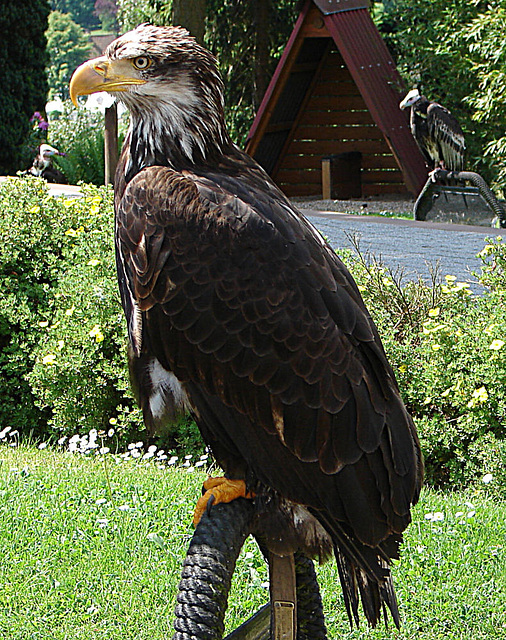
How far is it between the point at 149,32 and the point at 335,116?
41.8ft

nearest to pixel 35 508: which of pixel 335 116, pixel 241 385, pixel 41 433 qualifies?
pixel 41 433

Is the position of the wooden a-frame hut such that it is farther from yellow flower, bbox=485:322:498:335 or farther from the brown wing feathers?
the brown wing feathers

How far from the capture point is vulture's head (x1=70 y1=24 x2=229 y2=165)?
230cm

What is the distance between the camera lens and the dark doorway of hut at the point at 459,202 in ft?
32.0

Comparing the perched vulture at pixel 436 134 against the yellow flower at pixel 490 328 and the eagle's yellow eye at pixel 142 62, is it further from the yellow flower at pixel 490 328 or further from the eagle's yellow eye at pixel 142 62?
the eagle's yellow eye at pixel 142 62

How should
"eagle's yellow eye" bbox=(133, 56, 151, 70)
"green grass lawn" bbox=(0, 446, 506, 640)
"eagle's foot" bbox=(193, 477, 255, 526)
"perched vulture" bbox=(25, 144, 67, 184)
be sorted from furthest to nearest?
"perched vulture" bbox=(25, 144, 67, 184) < "green grass lawn" bbox=(0, 446, 506, 640) < "eagle's yellow eye" bbox=(133, 56, 151, 70) < "eagle's foot" bbox=(193, 477, 255, 526)

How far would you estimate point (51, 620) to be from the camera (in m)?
3.39

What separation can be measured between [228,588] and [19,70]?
56.5 ft

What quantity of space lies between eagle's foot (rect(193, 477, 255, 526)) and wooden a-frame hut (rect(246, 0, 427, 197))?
33.0 feet

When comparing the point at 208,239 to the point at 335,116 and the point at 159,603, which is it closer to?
the point at 159,603

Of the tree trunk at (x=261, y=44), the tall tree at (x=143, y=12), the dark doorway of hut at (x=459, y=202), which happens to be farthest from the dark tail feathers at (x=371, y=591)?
the tree trunk at (x=261, y=44)

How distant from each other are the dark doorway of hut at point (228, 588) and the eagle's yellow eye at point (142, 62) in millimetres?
1184

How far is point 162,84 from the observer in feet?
7.70

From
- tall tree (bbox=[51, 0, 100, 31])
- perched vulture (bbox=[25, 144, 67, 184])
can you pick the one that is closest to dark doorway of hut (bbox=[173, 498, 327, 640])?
perched vulture (bbox=[25, 144, 67, 184])
